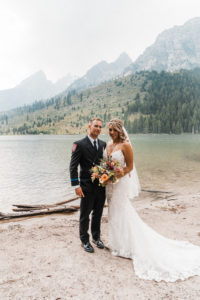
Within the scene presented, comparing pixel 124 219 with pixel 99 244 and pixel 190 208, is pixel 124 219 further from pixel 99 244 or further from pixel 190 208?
pixel 190 208

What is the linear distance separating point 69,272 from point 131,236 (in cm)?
177

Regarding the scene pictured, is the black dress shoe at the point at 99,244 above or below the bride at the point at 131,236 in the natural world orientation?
below

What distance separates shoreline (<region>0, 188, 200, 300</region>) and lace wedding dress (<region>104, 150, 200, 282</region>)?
0.32m

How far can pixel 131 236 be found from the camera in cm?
546

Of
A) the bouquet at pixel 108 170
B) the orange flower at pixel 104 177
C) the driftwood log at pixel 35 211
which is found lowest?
the driftwood log at pixel 35 211

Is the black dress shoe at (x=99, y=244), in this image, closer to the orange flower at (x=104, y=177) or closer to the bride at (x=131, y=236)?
the bride at (x=131, y=236)

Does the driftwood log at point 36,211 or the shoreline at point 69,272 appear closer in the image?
the shoreline at point 69,272

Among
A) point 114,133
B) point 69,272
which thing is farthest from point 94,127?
point 69,272

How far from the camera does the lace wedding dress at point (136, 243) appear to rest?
499 centimetres

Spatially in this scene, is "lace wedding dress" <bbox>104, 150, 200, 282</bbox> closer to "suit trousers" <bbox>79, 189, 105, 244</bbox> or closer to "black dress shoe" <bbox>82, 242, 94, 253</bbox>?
"suit trousers" <bbox>79, 189, 105, 244</bbox>

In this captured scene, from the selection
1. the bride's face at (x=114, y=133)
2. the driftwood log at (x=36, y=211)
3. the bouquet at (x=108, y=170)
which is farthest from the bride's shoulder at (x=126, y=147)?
the driftwood log at (x=36, y=211)

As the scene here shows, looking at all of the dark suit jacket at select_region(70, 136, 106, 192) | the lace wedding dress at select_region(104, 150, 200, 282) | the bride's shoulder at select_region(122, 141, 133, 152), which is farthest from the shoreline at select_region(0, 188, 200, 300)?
the bride's shoulder at select_region(122, 141, 133, 152)

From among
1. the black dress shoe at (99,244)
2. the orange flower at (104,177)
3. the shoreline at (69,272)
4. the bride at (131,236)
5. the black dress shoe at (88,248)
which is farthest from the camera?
the black dress shoe at (99,244)

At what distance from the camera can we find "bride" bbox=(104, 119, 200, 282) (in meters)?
5.02
